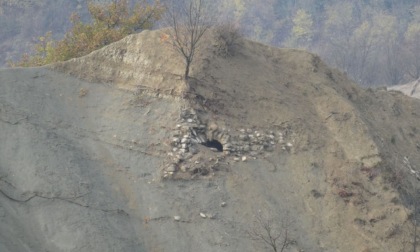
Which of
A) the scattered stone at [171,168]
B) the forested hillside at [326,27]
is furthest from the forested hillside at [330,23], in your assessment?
the scattered stone at [171,168]

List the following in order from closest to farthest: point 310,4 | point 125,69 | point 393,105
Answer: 1. point 125,69
2. point 393,105
3. point 310,4

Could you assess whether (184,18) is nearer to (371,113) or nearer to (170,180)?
(170,180)

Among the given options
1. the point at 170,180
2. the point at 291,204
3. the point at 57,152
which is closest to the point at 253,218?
the point at 291,204

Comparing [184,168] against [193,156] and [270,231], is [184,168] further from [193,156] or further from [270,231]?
[270,231]

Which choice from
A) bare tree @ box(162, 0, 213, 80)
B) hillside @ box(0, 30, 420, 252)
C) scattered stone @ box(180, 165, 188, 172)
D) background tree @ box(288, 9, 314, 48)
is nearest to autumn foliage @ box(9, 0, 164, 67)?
hillside @ box(0, 30, 420, 252)

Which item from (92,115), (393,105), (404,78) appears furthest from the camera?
(404,78)

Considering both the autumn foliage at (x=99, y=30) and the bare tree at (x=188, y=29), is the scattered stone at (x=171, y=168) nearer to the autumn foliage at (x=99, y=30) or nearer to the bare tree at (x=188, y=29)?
the bare tree at (x=188, y=29)
